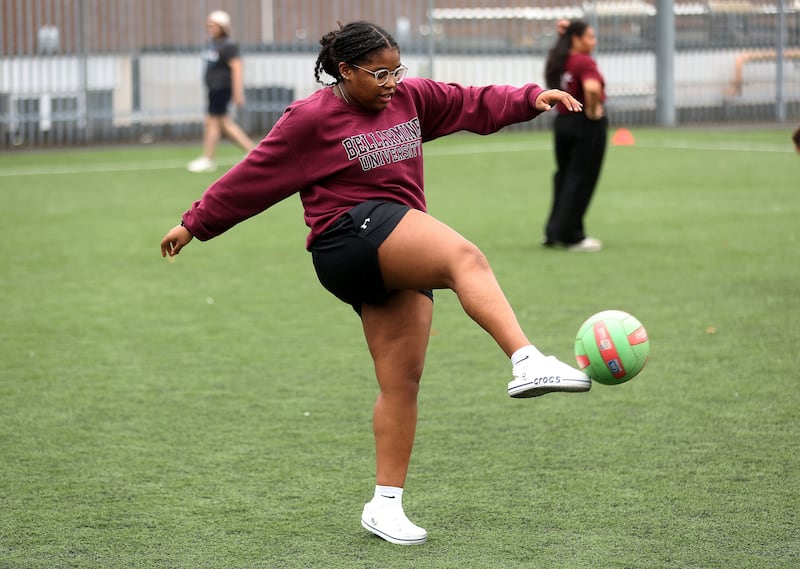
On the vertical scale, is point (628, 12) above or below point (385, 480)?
above

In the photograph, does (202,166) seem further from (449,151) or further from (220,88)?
(449,151)

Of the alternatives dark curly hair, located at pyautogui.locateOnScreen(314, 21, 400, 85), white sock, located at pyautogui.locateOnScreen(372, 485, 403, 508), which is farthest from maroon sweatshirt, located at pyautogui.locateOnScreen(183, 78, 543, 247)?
white sock, located at pyautogui.locateOnScreen(372, 485, 403, 508)

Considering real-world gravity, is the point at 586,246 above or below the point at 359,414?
above

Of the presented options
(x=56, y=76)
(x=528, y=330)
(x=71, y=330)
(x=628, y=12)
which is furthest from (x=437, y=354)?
(x=628, y=12)

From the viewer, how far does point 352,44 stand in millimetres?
4070

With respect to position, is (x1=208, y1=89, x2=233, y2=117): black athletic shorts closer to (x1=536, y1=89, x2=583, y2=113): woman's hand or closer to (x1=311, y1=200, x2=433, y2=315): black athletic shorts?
(x1=536, y1=89, x2=583, y2=113): woman's hand

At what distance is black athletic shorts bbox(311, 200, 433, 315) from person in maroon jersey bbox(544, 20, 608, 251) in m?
6.48

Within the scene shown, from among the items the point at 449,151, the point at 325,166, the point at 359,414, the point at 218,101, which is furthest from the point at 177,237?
the point at 449,151

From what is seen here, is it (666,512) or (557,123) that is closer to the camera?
(666,512)

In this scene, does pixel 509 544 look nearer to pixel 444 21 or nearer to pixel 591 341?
pixel 591 341

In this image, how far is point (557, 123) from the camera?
35.4 ft

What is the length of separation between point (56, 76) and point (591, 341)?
795 inches

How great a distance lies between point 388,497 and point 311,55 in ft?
66.7

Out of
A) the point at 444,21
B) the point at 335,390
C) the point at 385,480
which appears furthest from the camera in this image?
the point at 444,21
